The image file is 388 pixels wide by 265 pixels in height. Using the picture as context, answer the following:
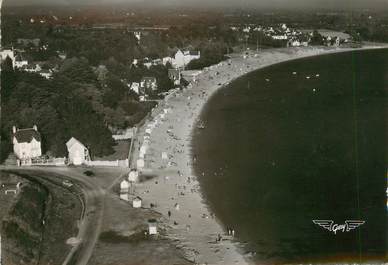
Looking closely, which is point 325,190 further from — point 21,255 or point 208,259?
point 21,255

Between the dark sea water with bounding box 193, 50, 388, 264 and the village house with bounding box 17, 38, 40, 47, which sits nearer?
the dark sea water with bounding box 193, 50, 388, 264

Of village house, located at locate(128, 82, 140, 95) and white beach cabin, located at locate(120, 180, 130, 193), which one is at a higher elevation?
village house, located at locate(128, 82, 140, 95)

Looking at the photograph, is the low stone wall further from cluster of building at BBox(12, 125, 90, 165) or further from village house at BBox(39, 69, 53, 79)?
village house at BBox(39, 69, 53, 79)

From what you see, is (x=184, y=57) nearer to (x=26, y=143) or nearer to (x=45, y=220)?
(x=26, y=143)

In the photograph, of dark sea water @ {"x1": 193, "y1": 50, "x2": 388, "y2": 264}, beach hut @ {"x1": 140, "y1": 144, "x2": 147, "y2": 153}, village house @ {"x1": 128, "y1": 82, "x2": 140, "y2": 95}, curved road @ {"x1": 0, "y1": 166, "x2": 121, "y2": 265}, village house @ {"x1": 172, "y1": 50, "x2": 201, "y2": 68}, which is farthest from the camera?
village house @ {"x1": 172, "y1": 50, "x2": 201, "y2": 68}

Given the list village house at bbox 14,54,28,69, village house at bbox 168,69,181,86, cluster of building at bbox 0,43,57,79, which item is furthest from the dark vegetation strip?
village house at bbox 168,69,181,86

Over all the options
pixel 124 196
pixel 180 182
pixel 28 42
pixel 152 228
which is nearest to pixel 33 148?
pixel 124 196

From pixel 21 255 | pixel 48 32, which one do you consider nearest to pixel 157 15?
pixel 48 32
